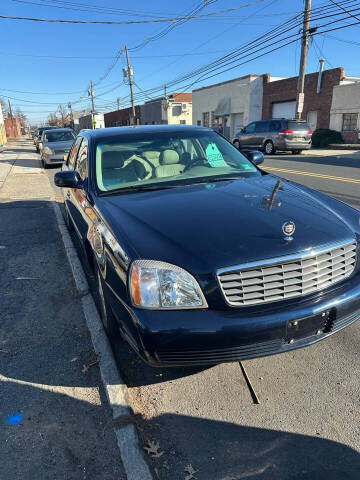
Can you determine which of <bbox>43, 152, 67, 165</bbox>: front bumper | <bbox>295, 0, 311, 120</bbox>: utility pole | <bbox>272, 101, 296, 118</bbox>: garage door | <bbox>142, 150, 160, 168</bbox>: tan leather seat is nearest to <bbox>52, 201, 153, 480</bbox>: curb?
<bbox>142, 150, 160, 168</bbox>: tan leather seat

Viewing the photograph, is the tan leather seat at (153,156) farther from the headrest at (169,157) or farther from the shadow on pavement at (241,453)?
the shadow on pavement at (241,453)

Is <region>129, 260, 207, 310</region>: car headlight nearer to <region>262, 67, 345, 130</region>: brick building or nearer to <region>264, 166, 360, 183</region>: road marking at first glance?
<region>264, 166, 360, 183</region>: road marking

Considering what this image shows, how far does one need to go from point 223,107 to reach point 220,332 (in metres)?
36.5

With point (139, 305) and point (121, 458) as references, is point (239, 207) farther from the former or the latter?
point (121, 458)

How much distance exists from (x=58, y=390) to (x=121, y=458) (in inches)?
30.2

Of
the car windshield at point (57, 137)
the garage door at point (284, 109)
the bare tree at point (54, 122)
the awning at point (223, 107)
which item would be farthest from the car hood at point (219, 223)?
the bare tree at point (54, 122)

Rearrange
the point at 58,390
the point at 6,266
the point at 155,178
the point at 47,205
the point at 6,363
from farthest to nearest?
the point at 47,205 → the point at 6,266 → the point at 155,178 → the point at 6,363 → the point at 58,390

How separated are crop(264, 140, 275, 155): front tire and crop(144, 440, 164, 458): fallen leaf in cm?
1811

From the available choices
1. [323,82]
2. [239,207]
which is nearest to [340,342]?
[239,207]

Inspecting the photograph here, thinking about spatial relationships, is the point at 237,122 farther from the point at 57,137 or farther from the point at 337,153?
the point at 57,137

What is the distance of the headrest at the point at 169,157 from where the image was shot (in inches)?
140

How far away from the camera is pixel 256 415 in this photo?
7.40ft

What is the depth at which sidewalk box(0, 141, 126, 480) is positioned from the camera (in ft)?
6.43

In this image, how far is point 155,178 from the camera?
3.35 meters
